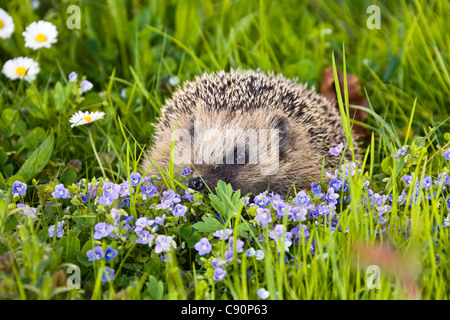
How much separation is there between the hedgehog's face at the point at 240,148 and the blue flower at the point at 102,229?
35.3 inches

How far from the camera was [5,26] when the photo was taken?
524 centimetres

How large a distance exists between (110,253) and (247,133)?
1.63m

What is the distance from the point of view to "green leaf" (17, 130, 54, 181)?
13.6ft

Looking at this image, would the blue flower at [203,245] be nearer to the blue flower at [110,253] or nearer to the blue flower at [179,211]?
the blue flower at [179,211]

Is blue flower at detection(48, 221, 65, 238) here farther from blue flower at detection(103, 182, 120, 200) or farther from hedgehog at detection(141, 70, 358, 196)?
hedgehog at detection(141, 70, 358, 196)

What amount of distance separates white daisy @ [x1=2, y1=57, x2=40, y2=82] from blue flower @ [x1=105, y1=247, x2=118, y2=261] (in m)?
2.53

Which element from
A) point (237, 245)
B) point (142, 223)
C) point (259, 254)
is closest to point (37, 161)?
point (142, 223)

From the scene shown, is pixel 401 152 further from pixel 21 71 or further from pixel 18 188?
pixel 21 71

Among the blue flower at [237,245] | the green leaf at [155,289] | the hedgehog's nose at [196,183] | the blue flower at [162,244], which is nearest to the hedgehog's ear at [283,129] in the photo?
the hedgehog's nose at [196,183]

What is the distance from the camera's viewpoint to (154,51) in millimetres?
5734

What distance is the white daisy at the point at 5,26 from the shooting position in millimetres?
5203

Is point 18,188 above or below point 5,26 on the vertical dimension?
below

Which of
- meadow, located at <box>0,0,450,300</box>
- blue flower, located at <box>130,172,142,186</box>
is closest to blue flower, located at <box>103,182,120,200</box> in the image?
meadow, located at <box>0,0,450,300</box>
